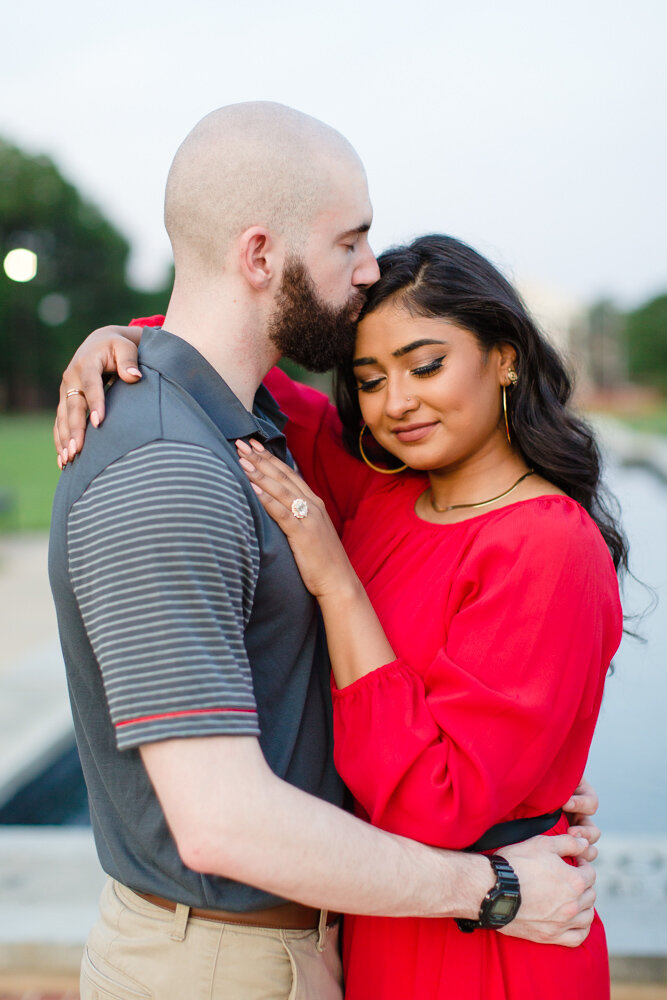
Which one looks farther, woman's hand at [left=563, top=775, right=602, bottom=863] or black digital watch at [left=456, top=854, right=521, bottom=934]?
woman's hand at [left=563, top=775, right=602, bottom=863]

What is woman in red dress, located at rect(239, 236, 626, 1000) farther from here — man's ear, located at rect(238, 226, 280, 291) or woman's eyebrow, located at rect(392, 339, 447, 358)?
man's ear, located at rect(238, 226, 280, 291)

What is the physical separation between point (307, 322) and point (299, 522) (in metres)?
0.41

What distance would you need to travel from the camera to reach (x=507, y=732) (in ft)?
5.19

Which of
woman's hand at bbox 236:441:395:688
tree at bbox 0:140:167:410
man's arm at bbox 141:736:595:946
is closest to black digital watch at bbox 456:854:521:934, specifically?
man's arm at bbox 141:736:595:946

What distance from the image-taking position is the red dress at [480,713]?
1577 millimetres

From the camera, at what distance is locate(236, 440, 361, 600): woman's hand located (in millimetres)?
1589

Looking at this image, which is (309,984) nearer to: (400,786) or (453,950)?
(453,950)

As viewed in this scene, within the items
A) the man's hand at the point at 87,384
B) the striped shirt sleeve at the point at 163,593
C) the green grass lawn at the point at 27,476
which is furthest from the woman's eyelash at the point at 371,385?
the green grass lawn at the point at 27,476

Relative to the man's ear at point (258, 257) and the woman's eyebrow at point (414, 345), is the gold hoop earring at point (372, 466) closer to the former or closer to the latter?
the woman's eyebrow at point (414, 345)

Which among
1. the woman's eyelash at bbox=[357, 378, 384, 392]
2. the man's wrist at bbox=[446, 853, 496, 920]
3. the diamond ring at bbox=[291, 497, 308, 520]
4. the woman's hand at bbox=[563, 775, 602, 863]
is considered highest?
the woman's eyelash at bbox=[357, 378, 384, 392]

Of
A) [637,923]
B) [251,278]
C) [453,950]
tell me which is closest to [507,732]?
[453,950]

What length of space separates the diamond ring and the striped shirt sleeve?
10.3 inches

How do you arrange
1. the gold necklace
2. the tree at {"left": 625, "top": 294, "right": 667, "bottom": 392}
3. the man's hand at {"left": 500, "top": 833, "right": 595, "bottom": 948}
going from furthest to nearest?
1. the tree at {"left": 625, "top": 294, "right": 667, "bottom": 392}
2. the gold necklace
3. the man's hand at {"left": 500, "top": 833, "right": 595, "bottom": 948}

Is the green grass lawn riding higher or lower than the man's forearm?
lower
